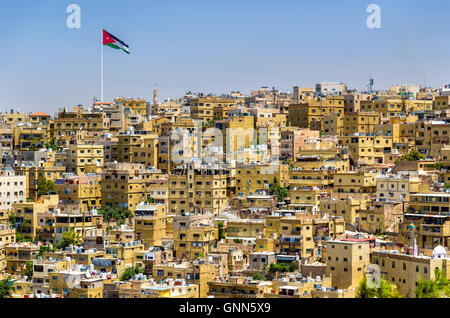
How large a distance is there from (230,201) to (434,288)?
31.2 feet

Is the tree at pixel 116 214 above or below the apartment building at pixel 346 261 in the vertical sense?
above

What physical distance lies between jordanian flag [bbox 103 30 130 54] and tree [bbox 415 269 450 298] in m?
12.4

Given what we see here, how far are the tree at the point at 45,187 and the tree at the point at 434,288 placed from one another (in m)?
12.5

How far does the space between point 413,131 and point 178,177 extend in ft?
26.5

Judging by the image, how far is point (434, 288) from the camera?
743 inches

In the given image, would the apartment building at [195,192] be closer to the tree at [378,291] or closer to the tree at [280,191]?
the tree at [280,191]

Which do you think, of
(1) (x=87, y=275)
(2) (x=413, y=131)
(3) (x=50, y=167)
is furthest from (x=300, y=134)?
(1) (x=87, y=275)

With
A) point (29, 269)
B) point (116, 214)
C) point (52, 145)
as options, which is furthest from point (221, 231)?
point (52, 145)

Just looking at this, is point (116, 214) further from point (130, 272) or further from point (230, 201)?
point (130, 272)

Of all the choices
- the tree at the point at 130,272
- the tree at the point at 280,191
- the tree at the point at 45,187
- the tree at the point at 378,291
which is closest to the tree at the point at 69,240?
the tree at the point at 130,272

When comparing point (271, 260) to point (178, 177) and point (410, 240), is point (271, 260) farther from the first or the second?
point (178, 177)

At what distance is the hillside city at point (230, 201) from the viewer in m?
20.8

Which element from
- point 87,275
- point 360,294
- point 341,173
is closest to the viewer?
point 360,294

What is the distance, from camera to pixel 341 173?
89.1 ft
